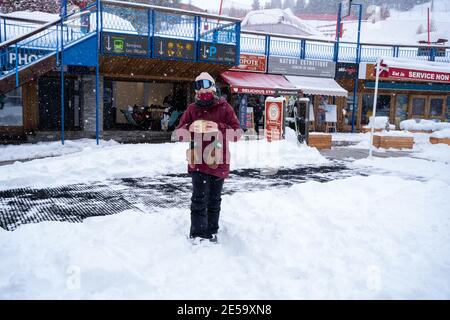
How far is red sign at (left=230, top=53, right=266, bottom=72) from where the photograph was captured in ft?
60.7

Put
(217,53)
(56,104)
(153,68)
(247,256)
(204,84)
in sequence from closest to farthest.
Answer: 1. (247,256)
2. (204,84)
3. (217,53)
4. (153,68)
5. (56,104)

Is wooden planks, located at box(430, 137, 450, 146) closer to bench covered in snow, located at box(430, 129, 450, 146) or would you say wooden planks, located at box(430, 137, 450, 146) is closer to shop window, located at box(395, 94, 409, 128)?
bench covered in snow, located at box(430, 129, 450, 146)

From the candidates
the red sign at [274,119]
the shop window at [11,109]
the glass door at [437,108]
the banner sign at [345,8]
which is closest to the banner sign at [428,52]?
the glass door at [437,108]

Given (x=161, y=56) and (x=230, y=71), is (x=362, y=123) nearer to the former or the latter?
(x=230, y=71)

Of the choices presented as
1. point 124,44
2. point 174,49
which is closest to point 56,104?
point 124,44

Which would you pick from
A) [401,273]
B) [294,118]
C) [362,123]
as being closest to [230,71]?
[294,118]

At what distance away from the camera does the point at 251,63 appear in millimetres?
18766

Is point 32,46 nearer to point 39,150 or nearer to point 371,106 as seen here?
point 39,150

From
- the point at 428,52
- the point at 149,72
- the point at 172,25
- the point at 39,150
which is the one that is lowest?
the point at 39,150

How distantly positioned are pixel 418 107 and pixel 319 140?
12319 millimetres

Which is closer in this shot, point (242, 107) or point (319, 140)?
point (319, 140)

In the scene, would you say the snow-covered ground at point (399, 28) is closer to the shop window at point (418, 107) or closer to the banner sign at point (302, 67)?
the shop window at point (418, 107)

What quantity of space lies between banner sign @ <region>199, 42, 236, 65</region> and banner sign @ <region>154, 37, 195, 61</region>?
48 centimetres

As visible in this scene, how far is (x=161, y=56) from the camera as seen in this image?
14.1 m
